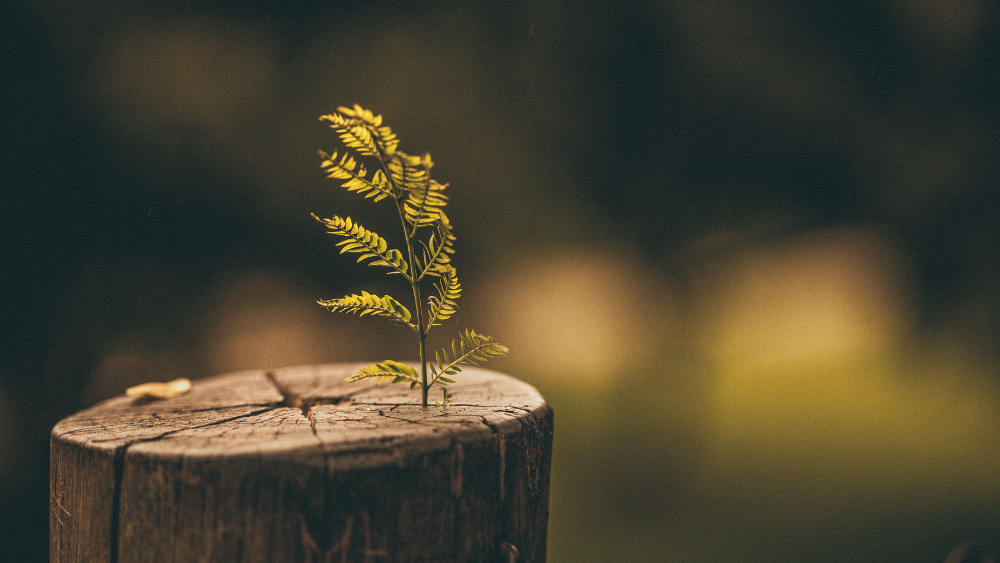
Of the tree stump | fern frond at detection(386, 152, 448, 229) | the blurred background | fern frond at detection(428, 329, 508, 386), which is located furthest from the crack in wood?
the blurred background

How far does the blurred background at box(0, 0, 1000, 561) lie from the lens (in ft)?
9.72

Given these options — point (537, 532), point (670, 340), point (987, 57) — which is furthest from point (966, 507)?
point (537, 532)

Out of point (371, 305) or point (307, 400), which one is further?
point (307, 400)

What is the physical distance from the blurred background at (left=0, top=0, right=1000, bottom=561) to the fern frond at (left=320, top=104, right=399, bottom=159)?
98.2 inches

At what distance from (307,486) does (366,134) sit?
0.57m

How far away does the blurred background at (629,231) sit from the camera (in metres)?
2.96

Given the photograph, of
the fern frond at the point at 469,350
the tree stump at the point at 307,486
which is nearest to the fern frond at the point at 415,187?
the fern frond at the point at 469,350

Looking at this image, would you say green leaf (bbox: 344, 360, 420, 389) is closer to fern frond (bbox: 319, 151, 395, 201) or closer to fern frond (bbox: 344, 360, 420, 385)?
fern frond (bbox: 344, 360, 420, 385)

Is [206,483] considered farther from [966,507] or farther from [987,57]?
[987,57]

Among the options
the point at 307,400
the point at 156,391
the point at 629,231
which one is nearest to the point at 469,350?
the point at 307,400

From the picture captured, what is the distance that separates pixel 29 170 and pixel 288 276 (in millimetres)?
1311

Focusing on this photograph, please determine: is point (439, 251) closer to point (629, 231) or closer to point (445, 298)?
point (445, 298)

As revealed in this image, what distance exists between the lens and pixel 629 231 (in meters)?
3.90

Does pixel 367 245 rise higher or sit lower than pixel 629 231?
lower
